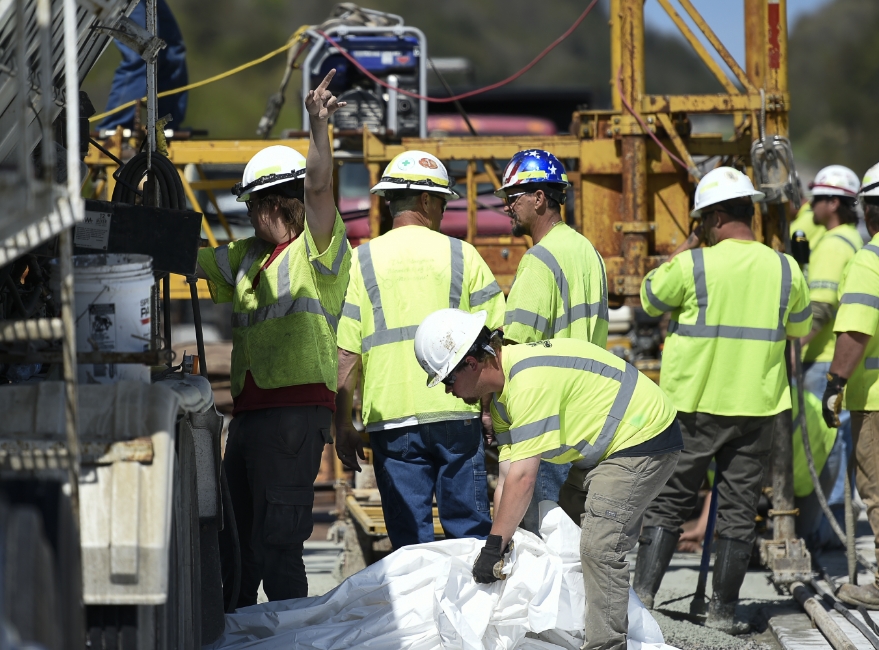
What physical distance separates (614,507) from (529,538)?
0.34 metres

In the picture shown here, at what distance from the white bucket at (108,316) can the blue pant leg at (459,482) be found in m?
1.64

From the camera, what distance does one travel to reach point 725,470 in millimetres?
5434

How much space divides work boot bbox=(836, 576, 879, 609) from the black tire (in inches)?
154

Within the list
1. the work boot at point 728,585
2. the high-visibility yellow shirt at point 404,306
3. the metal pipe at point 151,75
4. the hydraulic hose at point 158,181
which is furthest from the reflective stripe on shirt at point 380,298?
the work boot at point 728,585

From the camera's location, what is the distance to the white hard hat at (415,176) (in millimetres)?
4906

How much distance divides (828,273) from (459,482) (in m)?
3.25

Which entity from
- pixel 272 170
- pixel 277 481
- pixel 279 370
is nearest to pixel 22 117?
pixel 272 170

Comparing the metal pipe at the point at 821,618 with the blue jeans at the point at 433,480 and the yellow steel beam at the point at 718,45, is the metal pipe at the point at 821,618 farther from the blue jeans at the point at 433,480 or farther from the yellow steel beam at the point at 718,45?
the yellow steel beam at the point at 718,45

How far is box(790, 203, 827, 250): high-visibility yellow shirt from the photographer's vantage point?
7.62 metres

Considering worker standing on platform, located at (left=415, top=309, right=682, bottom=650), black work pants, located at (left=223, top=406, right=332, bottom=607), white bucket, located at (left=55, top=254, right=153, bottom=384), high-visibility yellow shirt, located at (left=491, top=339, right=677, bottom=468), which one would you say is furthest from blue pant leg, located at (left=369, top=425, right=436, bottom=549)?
white bucket, located at (left=55, top=254, right=153, bottom=384)

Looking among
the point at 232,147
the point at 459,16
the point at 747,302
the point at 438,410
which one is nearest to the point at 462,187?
the point at 232,147

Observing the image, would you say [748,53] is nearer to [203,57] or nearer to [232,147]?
[232,147]

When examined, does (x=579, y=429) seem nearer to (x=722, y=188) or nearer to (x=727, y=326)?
(x=727, y=326)

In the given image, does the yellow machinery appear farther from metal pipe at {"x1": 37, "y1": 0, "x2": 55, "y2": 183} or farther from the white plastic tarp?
metal pipe at {"x1": 37, "y1": 0, "x2": 55, "y2": 183}
